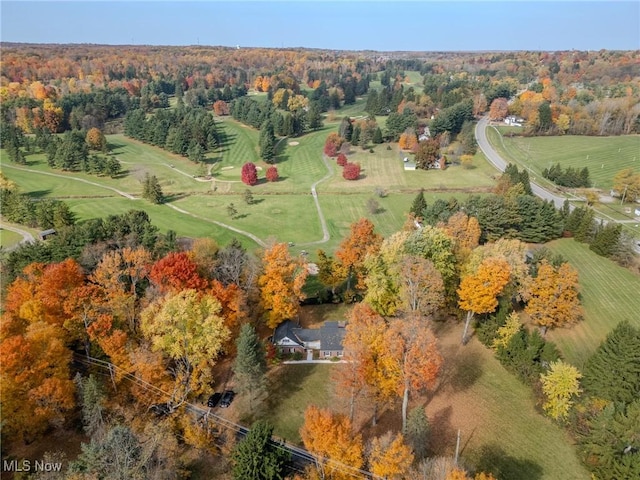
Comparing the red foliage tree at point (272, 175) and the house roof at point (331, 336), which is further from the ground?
the red foliage tree at point (272, 175)

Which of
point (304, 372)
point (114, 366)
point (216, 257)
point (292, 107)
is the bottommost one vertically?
point (304, 372)

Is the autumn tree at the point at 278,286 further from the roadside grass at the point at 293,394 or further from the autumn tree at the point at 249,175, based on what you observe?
the autumn tree at the point at 249,175

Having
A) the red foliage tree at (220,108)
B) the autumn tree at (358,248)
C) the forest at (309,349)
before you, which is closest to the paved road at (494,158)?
the forest at (309,349)

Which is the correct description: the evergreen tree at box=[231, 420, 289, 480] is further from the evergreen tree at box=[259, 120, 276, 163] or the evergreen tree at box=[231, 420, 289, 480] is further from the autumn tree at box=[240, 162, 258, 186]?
the evergreen tree at box=[259, 120, 276, 163]

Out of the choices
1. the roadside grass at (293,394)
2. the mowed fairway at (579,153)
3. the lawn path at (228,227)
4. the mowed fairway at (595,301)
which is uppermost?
the mowed fairway at (579,153)

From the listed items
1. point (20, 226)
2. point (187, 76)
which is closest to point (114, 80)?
point (187, 76)

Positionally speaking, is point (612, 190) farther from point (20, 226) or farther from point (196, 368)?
point (20, 226)
